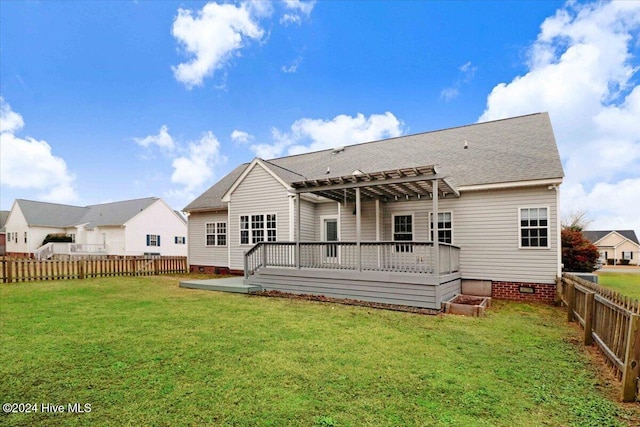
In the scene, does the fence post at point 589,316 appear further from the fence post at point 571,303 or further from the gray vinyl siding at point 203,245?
the gray vinyl siding at point 203,245

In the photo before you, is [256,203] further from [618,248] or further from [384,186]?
[618,248]

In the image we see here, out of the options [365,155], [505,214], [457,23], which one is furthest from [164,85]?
[505,214]

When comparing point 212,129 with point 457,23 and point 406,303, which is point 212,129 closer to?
point 457,23

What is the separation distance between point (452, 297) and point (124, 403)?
30.3 feet

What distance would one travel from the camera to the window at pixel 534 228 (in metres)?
10.6

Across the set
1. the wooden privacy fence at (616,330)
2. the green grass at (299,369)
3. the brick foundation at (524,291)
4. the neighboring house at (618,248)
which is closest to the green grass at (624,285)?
the brick foundation at (524,291)

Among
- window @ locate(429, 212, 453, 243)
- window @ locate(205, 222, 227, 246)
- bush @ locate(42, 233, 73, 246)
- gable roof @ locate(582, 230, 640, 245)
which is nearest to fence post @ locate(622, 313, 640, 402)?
window @ locate(429, 212, 453, 243)

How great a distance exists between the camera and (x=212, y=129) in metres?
25.0

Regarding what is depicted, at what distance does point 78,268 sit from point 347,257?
525 inches

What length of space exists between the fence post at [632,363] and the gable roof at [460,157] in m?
6.78

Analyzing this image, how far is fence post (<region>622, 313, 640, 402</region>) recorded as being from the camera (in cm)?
364

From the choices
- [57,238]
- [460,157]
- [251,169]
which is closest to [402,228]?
[460,157]

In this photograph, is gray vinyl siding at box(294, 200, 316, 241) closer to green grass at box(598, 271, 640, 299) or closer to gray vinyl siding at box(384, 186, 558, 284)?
gray vinyl siding at box(384, 186, 558, 284)

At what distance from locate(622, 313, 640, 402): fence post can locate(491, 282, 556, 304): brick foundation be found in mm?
7777
